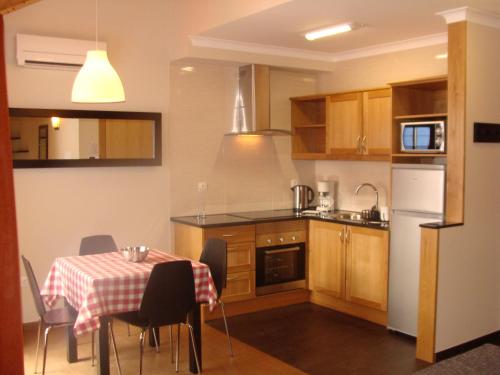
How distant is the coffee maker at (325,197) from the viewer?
625 cm

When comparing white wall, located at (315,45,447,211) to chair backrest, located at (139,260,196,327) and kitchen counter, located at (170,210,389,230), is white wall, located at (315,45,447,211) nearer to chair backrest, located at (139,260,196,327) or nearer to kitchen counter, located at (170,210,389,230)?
kitchen counter, located at (170,210,389,230)

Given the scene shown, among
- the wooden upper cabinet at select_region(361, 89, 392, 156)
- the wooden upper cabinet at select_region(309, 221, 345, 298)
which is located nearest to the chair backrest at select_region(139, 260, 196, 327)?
the wooden upper cabinet at select_region(309, 221, 345, 298)

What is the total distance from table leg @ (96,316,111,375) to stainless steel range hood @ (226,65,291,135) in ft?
8.94

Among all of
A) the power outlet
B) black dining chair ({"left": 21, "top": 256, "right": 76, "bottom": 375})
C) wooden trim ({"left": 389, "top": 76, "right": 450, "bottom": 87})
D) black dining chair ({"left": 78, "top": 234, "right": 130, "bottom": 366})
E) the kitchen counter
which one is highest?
wooden trim ({"left": 389, "top": 76, "right": 450, "bottom": 87})

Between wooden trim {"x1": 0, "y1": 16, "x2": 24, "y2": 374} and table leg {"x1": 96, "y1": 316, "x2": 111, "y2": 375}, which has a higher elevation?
wooden trim {"x1": 0, "y1": 16, "x2": 24, "y2": 374}

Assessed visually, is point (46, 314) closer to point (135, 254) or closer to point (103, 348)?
point (103, 348)

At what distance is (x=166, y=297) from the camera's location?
3.68m

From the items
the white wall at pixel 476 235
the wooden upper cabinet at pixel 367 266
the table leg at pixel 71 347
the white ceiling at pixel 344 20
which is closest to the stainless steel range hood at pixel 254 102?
the white ceiling at pixel 344 20

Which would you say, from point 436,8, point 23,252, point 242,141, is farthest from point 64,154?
point 436,8

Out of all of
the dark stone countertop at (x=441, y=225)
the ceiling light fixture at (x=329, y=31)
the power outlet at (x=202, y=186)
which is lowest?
the dark stone countertop at (x=441, y=225)

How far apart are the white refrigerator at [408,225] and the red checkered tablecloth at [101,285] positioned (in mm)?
1703

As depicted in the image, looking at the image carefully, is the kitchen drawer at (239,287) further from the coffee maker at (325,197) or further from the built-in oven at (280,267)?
the coffee maker at (325,197)

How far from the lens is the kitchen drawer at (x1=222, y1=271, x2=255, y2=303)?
5336mm

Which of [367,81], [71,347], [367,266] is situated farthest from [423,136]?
[71,347]
